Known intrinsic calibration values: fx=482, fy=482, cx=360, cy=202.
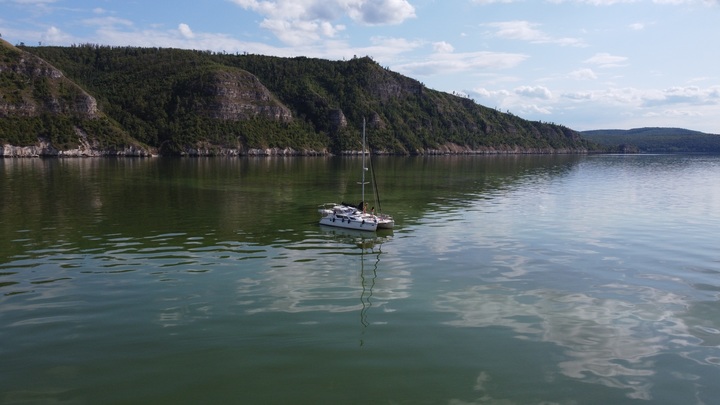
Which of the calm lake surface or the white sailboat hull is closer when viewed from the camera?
the calm lake surface

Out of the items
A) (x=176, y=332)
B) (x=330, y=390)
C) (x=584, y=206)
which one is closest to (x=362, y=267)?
(x=176, y=332)

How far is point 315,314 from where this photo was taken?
22.9 m

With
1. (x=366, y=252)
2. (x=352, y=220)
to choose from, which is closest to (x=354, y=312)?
(x=366, y=252)

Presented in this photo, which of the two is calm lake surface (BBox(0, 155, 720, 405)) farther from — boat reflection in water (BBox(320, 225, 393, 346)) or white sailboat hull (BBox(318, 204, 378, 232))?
white sailboat hull (BBox(318, 204, 378, 232))

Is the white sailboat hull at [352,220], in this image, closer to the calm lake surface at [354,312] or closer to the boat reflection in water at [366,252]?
the boat reflection in water at [366,252]

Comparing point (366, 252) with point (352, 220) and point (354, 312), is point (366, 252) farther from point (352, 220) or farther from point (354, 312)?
point (354, 312)

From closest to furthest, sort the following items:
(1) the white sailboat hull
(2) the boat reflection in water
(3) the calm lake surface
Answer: (3) the calm lake surface < (2) the boat reflection in water < (1) the white sailboat hull

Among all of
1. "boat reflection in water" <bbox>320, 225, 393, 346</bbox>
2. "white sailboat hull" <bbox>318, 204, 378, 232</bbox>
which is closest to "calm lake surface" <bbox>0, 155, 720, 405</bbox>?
"boat reflection in water" <bbox>320, 225, 393, 346</bbox>

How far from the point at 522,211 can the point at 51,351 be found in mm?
52110

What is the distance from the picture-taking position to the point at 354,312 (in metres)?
23.3

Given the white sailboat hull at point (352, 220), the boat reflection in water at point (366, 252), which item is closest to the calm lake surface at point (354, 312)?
the boat reflection in water at point (366, 252)

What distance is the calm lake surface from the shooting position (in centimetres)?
1642

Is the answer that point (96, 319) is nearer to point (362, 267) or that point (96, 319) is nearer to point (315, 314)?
point (315, 314)

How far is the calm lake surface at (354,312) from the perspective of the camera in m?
16.4
